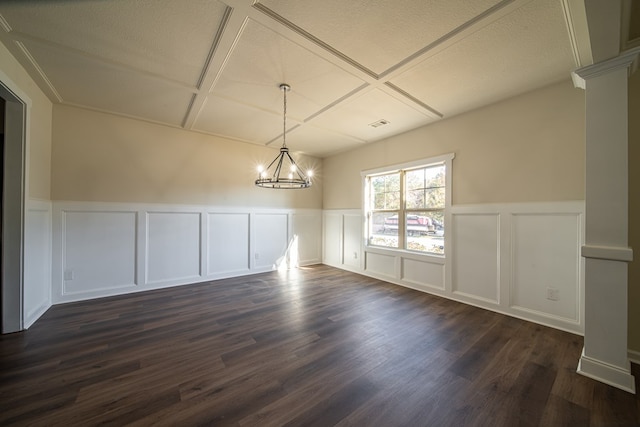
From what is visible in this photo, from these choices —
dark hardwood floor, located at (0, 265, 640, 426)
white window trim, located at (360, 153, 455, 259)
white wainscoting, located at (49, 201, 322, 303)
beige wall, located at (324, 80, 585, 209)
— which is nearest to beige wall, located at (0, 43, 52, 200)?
white wainscoting, located at (49, 201, 322, 303)

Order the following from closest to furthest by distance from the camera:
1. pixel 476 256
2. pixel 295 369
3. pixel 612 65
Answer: pixel 612 65, pixel 295 369, pixel 476 256

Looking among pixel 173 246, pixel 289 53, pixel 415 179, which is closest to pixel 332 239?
pixel 415 179

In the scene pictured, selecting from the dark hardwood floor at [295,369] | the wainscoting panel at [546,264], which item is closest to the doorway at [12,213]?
the dark hardwood floor at [295,369]

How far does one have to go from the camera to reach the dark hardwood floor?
1.46 meters

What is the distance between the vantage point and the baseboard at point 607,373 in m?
1.66

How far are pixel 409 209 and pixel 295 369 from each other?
10.3ft

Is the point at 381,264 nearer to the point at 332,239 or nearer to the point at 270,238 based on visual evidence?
the point at 332,239

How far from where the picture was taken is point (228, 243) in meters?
4.55

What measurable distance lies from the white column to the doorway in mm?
5144

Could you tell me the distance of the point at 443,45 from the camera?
2023 millimetres

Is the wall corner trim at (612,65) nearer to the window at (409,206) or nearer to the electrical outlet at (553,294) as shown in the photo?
the window at (409,206)

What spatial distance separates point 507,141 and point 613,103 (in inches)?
48.3

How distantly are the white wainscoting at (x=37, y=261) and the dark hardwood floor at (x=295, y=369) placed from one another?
0.17m

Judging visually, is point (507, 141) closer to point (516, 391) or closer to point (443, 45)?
point (443, 45)
